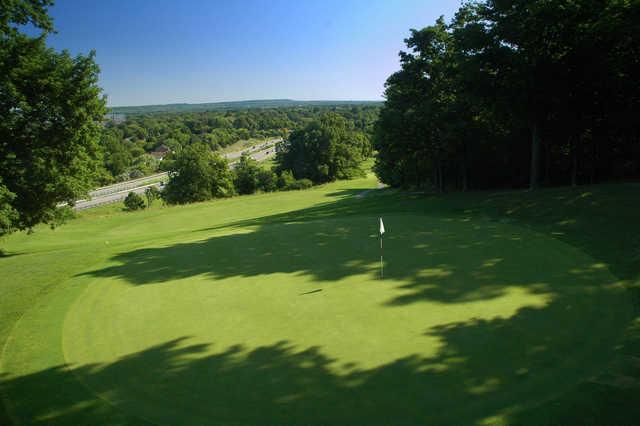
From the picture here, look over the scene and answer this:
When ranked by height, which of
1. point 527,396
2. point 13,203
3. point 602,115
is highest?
point 602,115

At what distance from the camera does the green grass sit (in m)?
5.47

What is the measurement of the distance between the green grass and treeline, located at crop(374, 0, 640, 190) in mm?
9042

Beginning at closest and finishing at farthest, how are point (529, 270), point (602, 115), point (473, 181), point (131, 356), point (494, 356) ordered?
point (494, 356), point (131, 356), point (529, 270), point (602, 115), point (473, 181)

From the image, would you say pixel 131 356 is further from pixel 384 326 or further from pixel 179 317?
pixel 384 326

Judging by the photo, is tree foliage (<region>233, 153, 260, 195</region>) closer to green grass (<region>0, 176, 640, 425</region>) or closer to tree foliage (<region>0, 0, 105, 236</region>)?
tree foliage (<region>0, 0, 105, 236</region>)

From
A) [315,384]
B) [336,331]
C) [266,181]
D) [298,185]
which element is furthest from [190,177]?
[315,384]

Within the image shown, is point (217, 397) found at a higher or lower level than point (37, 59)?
lower

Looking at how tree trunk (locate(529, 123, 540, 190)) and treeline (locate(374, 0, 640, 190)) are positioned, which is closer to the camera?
treeline (locate(374, 0, 640, 190))

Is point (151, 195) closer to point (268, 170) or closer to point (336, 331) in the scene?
point (268, 170)

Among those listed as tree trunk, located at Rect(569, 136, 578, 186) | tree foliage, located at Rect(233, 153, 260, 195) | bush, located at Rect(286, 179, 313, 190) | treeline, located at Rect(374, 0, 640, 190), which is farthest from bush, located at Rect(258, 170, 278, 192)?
tree trunk, located at Rect(569, 136, 578, 186)

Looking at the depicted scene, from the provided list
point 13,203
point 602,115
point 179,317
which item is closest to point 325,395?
point 179,317

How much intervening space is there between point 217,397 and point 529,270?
26.0 ft

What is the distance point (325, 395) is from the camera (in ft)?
18.3

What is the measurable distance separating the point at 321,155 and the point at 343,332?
7989 centimetres
